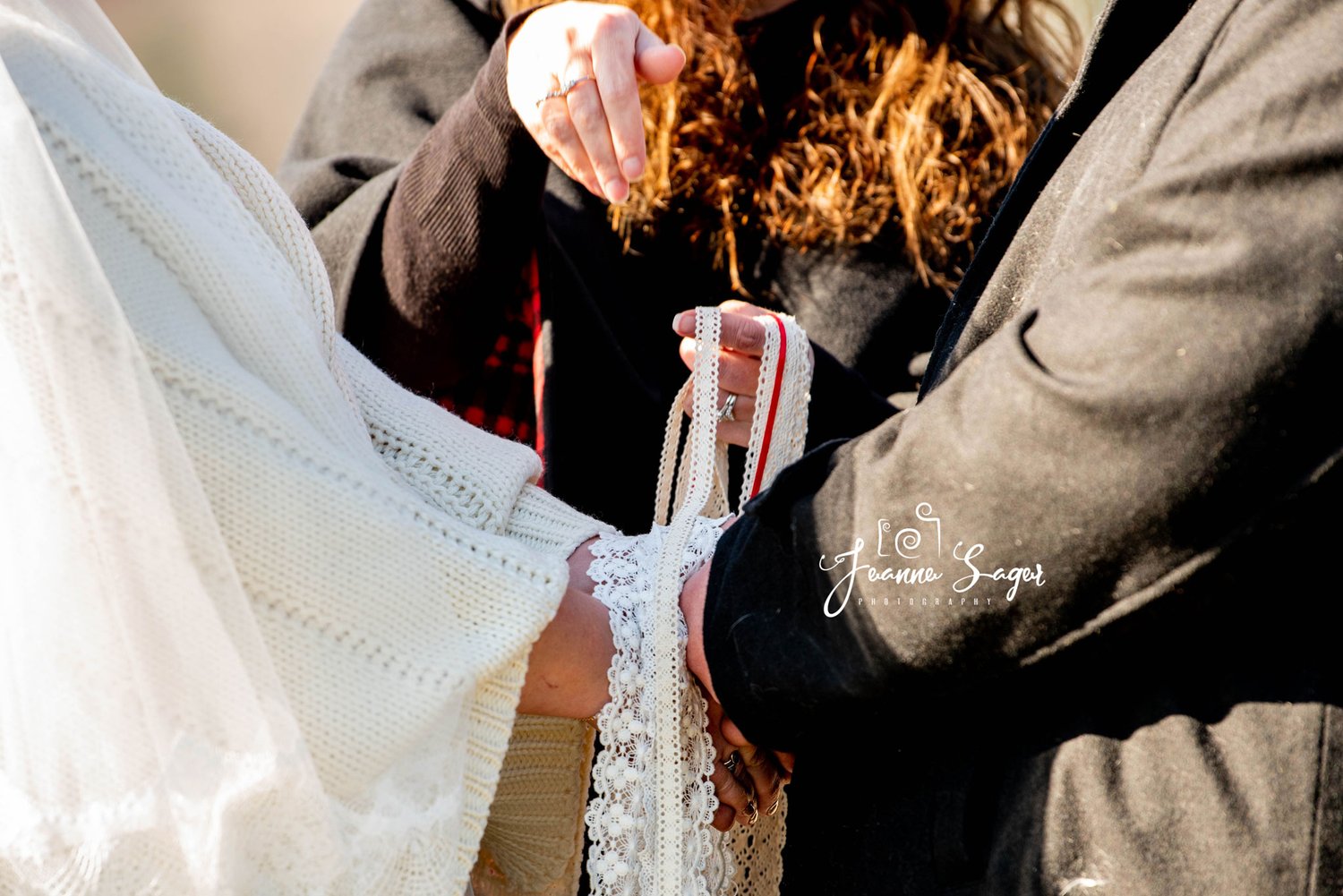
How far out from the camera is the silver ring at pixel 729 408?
3.54ft

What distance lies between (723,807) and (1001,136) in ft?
3.06

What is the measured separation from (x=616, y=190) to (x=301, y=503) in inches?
16.8

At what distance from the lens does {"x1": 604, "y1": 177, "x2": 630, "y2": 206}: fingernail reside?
3.22 ft

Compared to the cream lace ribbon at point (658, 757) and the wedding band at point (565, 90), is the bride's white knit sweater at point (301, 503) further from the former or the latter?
the wedding band at point (565, 90)

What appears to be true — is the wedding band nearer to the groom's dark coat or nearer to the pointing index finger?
the pointing index finger

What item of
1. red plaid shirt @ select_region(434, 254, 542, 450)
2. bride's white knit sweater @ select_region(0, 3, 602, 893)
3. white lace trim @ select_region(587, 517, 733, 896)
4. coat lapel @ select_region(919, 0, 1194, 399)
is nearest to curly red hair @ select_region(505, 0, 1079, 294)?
red plaid shirt @ select_region(434, 254, 542, 450)

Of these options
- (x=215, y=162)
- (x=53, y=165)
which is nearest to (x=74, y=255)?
(x=53, y=165)

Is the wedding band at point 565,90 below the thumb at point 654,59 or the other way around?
below

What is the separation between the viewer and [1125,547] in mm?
672

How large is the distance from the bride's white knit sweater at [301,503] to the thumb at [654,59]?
14.4 inches

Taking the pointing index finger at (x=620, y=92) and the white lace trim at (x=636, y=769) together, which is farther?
the pointing index finger at (x=620, y=92)

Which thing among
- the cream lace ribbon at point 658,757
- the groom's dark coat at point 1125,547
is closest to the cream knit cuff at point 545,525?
the cream lace ribbon at point 658,757

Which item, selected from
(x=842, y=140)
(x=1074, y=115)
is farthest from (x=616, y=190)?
(x=842, y=140)

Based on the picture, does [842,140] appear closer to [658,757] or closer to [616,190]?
[616,190]
